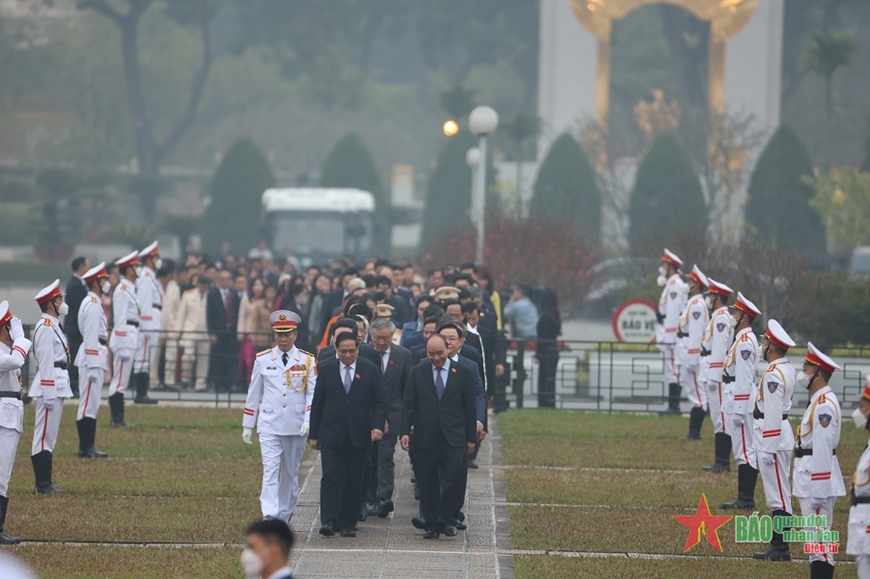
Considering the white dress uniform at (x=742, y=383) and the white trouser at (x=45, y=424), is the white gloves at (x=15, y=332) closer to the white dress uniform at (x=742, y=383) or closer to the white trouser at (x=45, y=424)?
the white trouser at (x=45, y=424)

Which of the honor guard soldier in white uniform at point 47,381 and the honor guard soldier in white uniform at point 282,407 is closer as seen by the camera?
the honor guard soldier in white uniform at point 282,407

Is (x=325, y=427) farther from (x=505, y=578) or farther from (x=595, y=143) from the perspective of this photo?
(x=595, y=143)

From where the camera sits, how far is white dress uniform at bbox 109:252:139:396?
18.9 m

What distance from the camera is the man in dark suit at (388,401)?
13.7 m

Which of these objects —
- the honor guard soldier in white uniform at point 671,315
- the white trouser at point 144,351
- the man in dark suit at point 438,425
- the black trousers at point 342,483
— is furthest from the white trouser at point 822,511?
the white trouser at point 144,351

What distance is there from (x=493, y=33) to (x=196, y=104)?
17268 mm

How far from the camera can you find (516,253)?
32.3 m

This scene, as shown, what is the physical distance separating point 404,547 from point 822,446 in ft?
11.7

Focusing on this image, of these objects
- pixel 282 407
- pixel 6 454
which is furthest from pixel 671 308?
pixel 6 454

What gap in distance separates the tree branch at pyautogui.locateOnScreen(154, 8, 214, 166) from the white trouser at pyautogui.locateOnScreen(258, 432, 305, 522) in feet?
213

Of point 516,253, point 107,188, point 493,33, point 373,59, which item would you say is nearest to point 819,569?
point 516,253

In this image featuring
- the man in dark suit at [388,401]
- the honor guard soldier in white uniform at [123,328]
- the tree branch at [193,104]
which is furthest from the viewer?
the tree branch at [193,104]

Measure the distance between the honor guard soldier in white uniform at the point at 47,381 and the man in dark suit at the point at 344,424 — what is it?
2.83 metres

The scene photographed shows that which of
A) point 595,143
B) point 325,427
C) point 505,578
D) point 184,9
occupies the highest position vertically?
point 184,9
